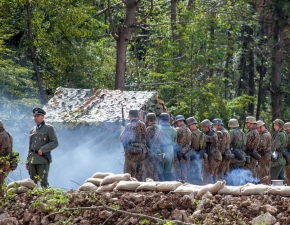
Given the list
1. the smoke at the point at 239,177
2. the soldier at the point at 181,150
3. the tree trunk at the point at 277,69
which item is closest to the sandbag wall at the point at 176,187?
the soldier at the point at 181,150

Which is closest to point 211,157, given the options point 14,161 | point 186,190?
point 14,161

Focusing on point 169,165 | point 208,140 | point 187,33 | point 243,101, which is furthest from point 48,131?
point 243,101

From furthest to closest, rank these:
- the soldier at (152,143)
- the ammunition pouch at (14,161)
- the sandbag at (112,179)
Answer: the soldier at (152,143) → the ammunition pouch at (14,161) → the sandbag at (112,179)

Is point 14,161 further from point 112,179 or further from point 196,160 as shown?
point 196,160

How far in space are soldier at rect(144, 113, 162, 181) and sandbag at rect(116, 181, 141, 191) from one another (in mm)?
5257

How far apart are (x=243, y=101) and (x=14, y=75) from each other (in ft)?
47.5

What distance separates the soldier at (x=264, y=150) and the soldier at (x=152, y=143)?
366 centimetres

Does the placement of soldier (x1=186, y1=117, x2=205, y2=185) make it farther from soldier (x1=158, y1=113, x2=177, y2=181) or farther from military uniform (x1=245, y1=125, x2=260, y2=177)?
military uniform (x1=245, y1=125, x2=260, y2=177)

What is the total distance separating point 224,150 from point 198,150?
72cm

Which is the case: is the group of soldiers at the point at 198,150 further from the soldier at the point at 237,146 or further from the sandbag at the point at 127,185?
the sandbag at the point at 127,185

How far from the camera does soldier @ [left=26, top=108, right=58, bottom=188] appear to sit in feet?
51.8

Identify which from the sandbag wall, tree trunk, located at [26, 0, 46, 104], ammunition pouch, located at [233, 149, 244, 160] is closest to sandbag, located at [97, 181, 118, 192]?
the sandbag wall

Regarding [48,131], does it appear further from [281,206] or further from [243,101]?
[243,101]

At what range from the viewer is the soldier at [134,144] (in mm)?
17047
